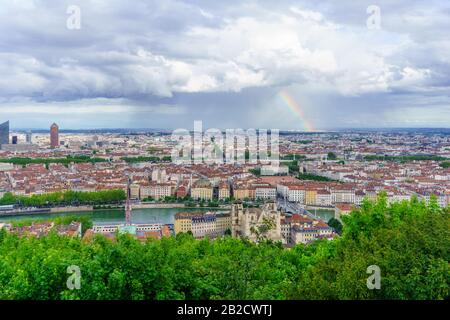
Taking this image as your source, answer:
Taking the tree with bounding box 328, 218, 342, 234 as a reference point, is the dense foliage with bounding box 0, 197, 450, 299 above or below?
above

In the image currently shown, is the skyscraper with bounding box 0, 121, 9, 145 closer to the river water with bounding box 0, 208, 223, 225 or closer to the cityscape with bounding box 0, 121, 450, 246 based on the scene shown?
the cityscape with bounding box 0, 121, 450, 246

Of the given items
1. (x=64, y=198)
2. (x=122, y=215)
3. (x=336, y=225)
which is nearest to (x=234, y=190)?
(x=122, y=215)

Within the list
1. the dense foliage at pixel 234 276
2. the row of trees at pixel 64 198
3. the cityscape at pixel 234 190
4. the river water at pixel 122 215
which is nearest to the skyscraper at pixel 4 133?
the cityscape at pixel 234 190

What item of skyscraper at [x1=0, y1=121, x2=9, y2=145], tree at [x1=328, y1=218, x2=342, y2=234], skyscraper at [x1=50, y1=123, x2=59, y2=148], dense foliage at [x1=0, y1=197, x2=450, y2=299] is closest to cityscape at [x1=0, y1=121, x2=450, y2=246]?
tree at [x1=328, y1=218, x2=342, y2=234]

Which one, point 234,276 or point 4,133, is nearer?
point 234,276

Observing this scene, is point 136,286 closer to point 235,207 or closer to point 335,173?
point 235,207

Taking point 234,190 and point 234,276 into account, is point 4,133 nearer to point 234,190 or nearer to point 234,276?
point 234,190

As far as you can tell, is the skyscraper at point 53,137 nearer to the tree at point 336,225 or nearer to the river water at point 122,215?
the river water at point 122,215
